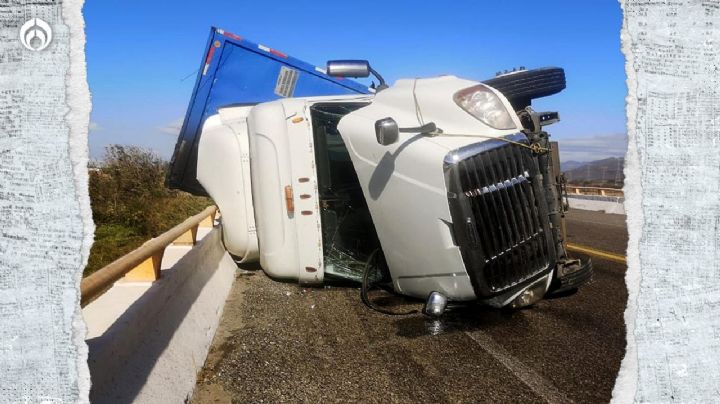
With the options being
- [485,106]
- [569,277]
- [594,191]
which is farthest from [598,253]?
[594,191]

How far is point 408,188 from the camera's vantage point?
3.24m

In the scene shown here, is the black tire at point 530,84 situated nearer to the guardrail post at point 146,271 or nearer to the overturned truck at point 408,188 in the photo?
the overturned truck at point 408,188

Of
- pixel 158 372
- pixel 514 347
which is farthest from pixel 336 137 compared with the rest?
pixel 158 372

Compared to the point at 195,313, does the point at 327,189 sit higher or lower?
higher

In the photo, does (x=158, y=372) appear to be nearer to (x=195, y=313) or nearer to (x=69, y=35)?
(x=195, y=313)

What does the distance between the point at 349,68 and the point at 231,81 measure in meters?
3.22

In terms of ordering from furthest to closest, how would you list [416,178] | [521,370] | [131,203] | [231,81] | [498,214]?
[131,203] < [231,81] < [416,178] < [498,214] < [521,370]

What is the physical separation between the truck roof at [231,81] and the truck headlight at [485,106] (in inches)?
153

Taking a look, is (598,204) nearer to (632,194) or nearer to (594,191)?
(594,191)

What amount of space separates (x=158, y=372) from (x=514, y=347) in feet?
6.91

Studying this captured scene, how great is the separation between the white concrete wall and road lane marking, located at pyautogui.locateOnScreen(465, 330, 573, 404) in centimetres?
1386

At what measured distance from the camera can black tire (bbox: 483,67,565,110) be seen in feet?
11.8

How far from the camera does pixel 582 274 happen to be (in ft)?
Answer: 11.8

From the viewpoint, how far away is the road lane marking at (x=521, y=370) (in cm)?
249
